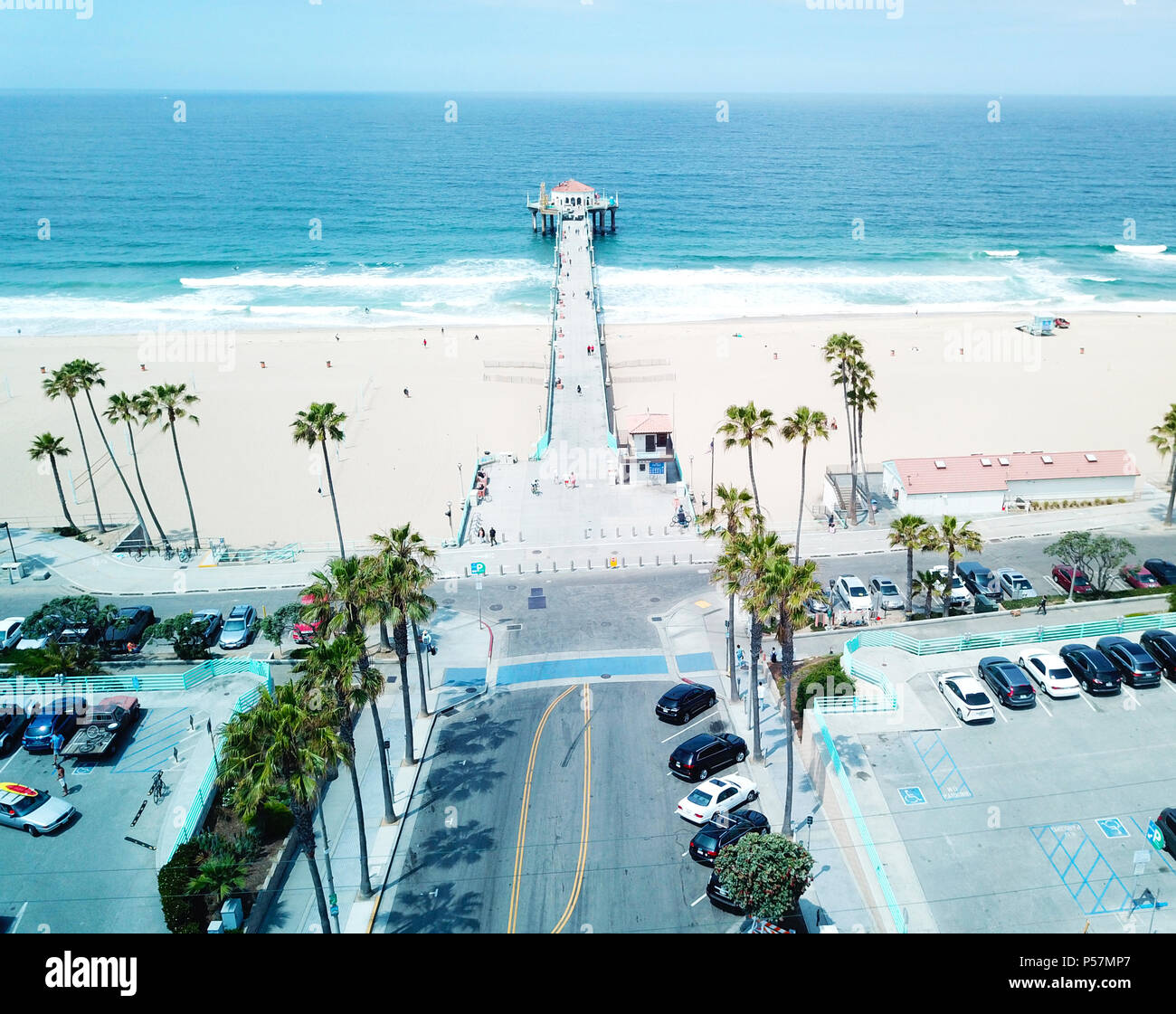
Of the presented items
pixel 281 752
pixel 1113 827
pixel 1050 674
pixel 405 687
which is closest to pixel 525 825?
pixel 405 687

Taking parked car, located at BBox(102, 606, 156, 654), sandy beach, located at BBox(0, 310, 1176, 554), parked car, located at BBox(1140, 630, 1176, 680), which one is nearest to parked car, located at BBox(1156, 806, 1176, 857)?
parked car, located at BBox(1140, 630, 1176, 680)

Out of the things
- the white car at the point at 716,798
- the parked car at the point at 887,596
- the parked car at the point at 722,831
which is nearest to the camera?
the parked car at the point at 722,831

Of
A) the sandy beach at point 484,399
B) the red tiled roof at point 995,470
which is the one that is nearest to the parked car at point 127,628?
the sandy beach at point 484,399

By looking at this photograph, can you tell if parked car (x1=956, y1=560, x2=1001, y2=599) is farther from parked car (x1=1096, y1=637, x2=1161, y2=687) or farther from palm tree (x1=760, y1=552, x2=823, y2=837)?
palm tree (x1=760, y1=552, x2=823, y2=837)

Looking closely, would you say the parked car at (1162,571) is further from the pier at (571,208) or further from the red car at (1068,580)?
the pier at (571,208)

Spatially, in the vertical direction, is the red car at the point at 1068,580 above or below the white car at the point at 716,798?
above
